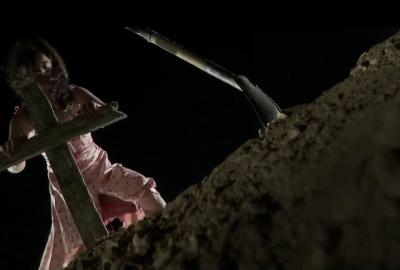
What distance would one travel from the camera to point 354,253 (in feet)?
2.55

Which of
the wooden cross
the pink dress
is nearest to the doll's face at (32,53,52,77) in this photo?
the wooden cross

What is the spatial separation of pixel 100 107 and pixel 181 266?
4.91 ft

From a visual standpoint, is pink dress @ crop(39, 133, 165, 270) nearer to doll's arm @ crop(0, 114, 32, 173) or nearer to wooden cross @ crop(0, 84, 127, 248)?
doll's arm @ crop(0, 114, 32, 173)

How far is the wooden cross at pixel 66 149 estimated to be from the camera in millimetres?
2158

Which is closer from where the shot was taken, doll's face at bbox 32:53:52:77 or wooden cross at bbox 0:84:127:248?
wooden cross at bbox 0:84:127:248

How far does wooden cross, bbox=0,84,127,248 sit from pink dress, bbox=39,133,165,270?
34cm

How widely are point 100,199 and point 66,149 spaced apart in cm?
47

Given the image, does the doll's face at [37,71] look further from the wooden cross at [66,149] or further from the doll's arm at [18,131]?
the doll's arm at [18,131]

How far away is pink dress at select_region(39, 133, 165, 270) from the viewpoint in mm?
2619

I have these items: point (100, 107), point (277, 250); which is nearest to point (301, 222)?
point (277, 250)

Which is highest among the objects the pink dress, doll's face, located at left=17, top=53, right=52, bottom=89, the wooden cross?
doll's face, located at left=17, top=53, right=52, bottom=89

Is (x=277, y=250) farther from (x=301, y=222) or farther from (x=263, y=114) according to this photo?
(x=263, y=114)

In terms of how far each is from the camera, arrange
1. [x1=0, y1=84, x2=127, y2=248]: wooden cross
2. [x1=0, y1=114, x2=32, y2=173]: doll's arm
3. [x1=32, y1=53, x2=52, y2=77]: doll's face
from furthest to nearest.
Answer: [x1=32, y1=53, x2=52, y2=77]: doll's face < [x1=0, y1=114, x2=32, y2=173]: doll's arm < [x1=0, y1=84, x2=127, y2=248]: wooden cross

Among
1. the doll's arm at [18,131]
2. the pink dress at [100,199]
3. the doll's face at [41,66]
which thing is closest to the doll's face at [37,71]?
the doll's face at [41,66]
